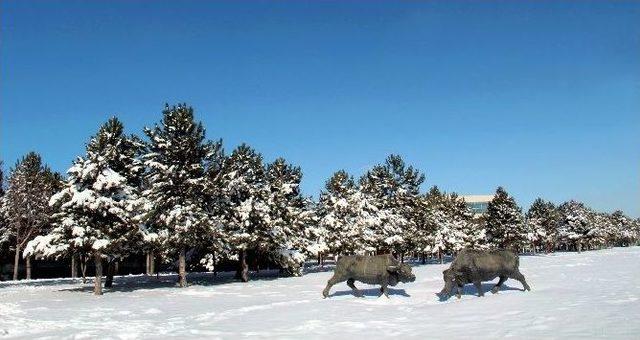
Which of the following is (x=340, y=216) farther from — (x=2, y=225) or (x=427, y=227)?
(x=2, y=225)

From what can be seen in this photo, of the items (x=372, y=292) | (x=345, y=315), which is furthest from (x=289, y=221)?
(x=345, y=315)

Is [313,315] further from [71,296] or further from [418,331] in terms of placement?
[71,296]

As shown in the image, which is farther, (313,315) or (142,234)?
(142,234)

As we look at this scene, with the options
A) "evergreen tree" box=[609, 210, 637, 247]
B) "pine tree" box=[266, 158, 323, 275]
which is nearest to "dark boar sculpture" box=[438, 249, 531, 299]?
"pine tree" box=[266, 158, 323, 275]

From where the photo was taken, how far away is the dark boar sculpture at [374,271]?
76.4ft

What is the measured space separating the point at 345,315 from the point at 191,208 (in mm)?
18683

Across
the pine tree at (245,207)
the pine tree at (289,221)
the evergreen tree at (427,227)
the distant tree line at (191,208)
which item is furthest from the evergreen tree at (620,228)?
the pine tree at (245,207)

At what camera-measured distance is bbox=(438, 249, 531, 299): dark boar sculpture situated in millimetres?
22203

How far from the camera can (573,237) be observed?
96312 millimetres

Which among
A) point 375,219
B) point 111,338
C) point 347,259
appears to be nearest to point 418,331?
point 111,338

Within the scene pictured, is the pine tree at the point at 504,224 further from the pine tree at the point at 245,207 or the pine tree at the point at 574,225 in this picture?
the pine tree at the point at 245,207

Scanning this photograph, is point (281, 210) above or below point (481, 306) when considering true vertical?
above

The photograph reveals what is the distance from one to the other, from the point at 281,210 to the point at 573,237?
75695 mm

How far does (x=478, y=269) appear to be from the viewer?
22.2 meters
